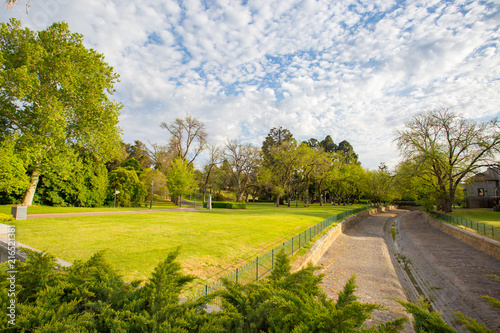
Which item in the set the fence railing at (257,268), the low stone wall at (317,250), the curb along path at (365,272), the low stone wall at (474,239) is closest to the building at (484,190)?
the low stone wall at (474,239)

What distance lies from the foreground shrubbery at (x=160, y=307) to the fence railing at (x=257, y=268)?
622 mm

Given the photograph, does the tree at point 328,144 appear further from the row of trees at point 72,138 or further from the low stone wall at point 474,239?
the low stone wall at point 474,239

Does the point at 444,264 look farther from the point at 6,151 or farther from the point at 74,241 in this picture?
the point at 6,151

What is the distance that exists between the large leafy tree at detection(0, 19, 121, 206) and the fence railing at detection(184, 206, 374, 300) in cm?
1926

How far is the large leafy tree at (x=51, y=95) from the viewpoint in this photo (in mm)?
19219

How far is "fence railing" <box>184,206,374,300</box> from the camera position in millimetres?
6498

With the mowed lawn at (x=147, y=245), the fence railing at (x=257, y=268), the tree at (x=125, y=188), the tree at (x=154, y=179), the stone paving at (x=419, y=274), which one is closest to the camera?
the fence railing at (x=257, y=268)

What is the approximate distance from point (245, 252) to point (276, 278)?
7145 mm

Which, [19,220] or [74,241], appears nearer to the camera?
[74,241]

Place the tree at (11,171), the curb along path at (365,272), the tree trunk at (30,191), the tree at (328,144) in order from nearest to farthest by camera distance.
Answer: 1. the curb along path at (365,272)
2. the tree at (11,171)
3. the tree trunk at (30,191)
4. the tree at (328,144)

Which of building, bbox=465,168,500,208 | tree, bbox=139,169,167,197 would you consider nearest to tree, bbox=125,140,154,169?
tree, bbox=139,169,167,197

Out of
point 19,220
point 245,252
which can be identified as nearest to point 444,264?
point 245,252

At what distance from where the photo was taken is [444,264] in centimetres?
1492

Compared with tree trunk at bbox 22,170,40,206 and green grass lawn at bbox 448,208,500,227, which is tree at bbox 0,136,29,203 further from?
green grass lawn at bbox 448,208,500,227
